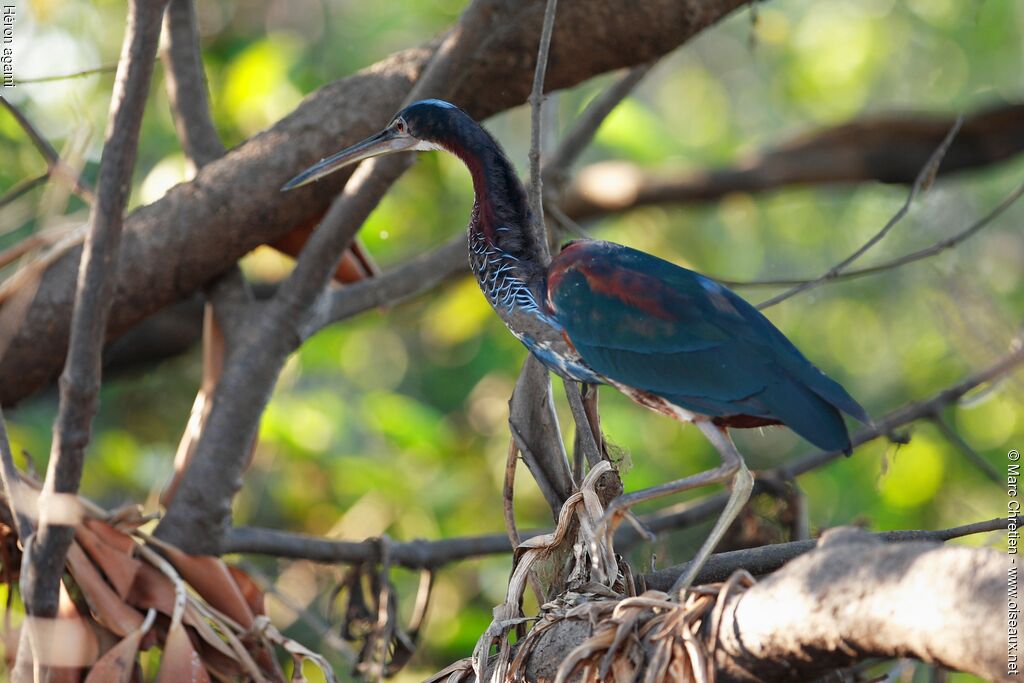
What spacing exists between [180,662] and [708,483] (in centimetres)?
109

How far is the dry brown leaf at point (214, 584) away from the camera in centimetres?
266

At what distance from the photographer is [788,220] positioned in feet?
34.1

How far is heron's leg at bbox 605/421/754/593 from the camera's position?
1953mm

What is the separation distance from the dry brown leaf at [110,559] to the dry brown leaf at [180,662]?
0.16 metres

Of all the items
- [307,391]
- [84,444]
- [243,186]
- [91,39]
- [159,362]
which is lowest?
[307,391]

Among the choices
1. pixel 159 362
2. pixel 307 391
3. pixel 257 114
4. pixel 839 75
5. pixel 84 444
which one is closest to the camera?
pixel 84 444

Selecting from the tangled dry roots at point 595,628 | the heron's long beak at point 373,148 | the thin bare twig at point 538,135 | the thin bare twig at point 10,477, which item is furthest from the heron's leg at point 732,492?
the thin bare twig at point 10,477

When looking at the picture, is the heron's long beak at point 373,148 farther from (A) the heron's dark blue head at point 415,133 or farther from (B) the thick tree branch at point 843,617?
(B) the thick tree branch at point 843,617

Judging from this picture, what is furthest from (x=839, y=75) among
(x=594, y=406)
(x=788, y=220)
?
(x=594, y=406)

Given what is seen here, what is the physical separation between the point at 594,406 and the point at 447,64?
3.13ft

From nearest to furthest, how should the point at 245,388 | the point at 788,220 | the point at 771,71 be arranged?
the point at 245,388
the point at 788,220
the point at 771,71

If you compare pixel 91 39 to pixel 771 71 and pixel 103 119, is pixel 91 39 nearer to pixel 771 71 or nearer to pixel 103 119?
pixel 103 119

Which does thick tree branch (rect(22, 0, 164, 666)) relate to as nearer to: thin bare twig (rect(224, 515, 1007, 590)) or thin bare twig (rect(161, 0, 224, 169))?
thin bare twig (rect(224, 515, 1007, 590))

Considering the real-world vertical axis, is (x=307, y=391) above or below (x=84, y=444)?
below
